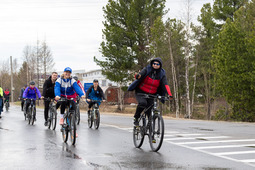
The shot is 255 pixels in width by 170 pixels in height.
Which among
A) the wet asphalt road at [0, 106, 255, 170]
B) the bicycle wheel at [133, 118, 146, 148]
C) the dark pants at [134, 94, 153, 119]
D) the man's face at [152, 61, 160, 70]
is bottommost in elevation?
the wet asphalt road at [0, 106, 255, 170]

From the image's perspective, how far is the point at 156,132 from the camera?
28.7 feet

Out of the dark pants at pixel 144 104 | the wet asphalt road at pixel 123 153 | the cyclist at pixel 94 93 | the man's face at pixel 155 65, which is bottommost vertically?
the wet asphalt road at pixel 123 153

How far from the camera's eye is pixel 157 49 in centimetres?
4003

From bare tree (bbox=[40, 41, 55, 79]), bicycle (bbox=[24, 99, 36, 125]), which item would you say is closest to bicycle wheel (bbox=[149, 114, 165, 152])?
bicycle (bbox=[24, 99, 36, 125])

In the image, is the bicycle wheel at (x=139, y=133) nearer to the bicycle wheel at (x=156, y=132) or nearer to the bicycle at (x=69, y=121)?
the bicycle wheel at (x=156, y=132)

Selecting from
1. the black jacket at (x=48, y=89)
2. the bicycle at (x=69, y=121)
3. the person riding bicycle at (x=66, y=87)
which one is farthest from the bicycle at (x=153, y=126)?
the black jacket at (x=48, y=89)

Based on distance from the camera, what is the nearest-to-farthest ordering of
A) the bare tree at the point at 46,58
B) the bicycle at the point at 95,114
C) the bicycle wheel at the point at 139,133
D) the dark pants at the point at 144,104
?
the dark pants at the point at 144,104 < the bicycle wheel at the point at 139,133 < the bicycle at the point at 95,114 < the bare tree at the point at 46,58

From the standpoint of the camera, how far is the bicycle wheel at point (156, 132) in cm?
860

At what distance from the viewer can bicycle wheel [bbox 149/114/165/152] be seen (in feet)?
28.2

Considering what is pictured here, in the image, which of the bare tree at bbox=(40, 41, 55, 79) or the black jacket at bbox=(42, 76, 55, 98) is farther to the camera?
the bare tree at bbox=(40, 41, 55, 79)

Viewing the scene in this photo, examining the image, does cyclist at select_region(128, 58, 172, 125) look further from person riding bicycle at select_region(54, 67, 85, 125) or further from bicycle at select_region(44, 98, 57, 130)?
bicycle at select_region(44, 98, 57, 130)

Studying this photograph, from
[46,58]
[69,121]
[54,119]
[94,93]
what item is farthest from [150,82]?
[46,58]

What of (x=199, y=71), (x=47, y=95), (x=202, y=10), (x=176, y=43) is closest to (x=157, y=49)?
(x=176, y=43)

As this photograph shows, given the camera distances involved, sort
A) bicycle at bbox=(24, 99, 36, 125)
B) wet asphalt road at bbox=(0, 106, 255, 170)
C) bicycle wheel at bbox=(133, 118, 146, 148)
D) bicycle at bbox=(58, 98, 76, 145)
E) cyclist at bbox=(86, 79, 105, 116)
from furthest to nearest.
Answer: bicycle at bbox=(24, 99, 36, 125), cyclist at bbox=(86, 79, 105, 116), bicycle at bbox=(58, 98, 76, 145), bicycle wheel at bbox=(133, 118, 146, 148), wet asphalt road at bbox=(0, 106, 255, 170)
